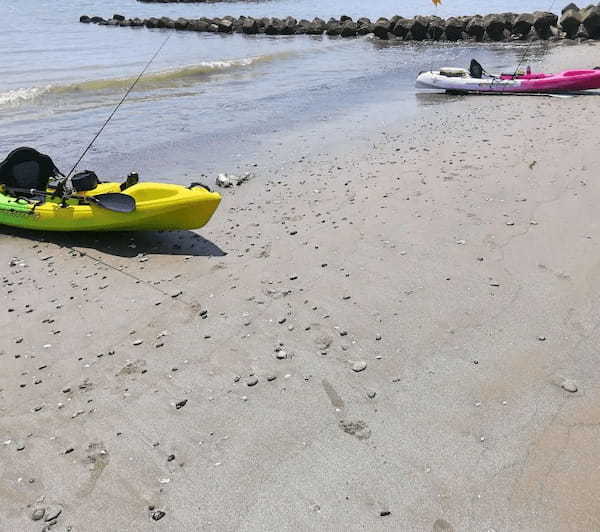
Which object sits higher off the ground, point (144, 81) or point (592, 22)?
point (592, 22)

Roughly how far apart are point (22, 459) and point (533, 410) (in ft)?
12.1

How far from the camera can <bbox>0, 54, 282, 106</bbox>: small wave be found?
1745cm

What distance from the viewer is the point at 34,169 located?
838 cm

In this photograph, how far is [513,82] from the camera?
15.2 m

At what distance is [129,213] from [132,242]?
1.72 ft

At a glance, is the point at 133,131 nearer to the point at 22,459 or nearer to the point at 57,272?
the point at 57,272

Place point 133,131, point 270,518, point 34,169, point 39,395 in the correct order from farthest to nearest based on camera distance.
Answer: point 133,131 < point 34,169 < point 39,395 < point 270,518

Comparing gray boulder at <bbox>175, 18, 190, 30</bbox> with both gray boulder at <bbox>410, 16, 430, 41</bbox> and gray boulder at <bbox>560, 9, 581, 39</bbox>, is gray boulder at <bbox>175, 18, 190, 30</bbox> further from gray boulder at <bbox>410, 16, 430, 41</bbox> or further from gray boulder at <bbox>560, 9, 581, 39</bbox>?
gray boulder at <bbox>560, 9, 581, 39</bbox>

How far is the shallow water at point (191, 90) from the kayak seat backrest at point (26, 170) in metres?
2.21

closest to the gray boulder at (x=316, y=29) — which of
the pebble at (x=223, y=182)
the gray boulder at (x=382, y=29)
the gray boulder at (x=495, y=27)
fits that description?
the gray boulder at (x=382, y=29)

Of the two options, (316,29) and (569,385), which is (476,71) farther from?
(316,29)

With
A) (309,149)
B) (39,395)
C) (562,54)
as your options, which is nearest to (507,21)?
(562,54)

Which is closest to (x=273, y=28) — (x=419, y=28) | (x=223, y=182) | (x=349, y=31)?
(x=349, y=31)

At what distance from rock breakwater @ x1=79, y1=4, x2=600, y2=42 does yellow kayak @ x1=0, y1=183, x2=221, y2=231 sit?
2635 cm
